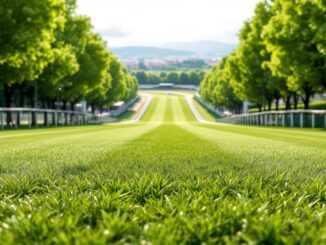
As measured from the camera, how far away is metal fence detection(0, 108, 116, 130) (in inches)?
1344

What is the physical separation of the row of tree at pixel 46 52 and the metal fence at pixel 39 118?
66.4 inches

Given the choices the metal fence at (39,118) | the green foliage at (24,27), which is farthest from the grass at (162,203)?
the metal fence at (39,118)

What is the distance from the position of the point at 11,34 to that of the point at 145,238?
24268 millimetres

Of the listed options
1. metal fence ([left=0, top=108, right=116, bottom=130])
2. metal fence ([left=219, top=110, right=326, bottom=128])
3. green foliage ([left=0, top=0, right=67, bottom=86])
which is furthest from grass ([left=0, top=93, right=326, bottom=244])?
metal fence ([left=219, top=110, right=326, bottom=128])

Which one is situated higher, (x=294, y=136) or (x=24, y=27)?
(x=24, y=27)

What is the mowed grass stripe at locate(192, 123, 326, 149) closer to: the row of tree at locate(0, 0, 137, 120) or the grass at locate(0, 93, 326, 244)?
the grass at locate(0, 93, 326, 244)

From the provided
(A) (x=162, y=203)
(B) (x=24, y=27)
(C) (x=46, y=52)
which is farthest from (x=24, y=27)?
(A) (x=162, y=203)

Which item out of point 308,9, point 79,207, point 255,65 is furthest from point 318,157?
point 255,65

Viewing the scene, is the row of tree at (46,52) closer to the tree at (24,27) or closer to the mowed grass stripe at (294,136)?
the tree at (24,27)

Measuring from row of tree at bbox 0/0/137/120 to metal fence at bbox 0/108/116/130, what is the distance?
5.53ft

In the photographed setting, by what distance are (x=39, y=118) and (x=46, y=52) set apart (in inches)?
835

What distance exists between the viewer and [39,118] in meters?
50.0

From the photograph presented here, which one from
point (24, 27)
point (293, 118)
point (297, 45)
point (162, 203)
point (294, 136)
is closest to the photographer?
point (162, 203)

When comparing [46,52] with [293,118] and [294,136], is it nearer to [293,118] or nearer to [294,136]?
[294,136]
